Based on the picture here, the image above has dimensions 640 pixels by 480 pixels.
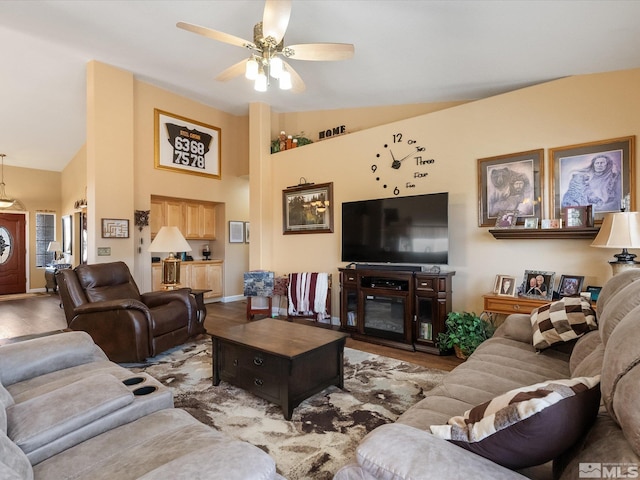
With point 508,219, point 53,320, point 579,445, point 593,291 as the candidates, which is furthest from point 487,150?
point 53,320

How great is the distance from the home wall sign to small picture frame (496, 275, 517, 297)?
3.06 m

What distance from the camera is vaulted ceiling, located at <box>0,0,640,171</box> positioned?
8.38 ft

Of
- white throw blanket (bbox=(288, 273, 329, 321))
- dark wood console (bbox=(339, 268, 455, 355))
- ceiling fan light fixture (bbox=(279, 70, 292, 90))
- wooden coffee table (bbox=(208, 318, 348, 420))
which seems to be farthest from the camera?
white throw blanket (bbox=(288, 273, 329, 321))

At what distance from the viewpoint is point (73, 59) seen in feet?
14.9

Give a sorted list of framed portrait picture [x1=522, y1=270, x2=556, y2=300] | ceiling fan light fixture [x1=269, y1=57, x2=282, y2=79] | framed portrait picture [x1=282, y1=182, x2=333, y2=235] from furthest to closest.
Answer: framed portrait picture [x1=282, y1=182, x2=333, y2=235] → framed portrait picture [x1=522, y1=270, x2=556, y2=300] → ceiling fan light fixture [x1=269, y1=57, x2=282, y2=79]

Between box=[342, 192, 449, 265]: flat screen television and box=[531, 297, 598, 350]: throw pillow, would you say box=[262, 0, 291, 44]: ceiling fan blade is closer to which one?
box=[342, 192, 449, 265]: flat screen television

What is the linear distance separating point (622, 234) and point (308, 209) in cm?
369

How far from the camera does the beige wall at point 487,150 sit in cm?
300

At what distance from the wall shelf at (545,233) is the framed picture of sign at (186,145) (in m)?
4.98

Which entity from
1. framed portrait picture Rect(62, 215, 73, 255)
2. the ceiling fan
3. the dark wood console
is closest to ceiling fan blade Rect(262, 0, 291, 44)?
the ceiling fan

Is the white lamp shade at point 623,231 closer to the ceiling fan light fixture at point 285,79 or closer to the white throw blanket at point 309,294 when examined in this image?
the ceiling fan light fixture at point 285,79

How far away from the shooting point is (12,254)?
25.7ft

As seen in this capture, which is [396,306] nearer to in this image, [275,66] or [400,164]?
[400,164]

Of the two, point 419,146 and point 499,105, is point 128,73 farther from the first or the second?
point 499,105
